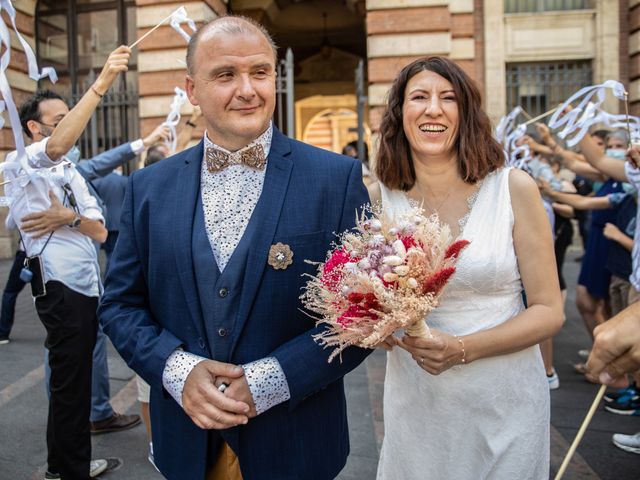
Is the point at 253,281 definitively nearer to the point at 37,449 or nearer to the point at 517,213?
the point at 517,213

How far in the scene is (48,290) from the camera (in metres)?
3.27

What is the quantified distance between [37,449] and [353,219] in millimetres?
3286

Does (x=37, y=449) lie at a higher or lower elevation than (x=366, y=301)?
lower

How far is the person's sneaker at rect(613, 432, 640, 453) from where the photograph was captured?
3863 mm

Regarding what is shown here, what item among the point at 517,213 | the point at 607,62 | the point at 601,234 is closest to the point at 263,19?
the point at 607,62

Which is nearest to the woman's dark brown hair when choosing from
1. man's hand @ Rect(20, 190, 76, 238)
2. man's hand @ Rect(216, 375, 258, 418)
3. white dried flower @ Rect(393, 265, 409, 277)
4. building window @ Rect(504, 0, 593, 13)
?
white dried flower @ Rect(393, 265, 409, 277)

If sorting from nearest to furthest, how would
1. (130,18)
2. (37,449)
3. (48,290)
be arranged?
(48,290) → (37,449) → (130,18)

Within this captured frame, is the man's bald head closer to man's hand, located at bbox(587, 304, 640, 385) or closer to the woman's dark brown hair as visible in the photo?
the woman's dark brown hair

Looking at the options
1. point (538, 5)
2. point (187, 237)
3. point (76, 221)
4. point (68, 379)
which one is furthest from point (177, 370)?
point (538, 5)

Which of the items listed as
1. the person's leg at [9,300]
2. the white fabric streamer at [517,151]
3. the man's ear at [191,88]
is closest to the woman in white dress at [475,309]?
the man's ear at [191,88]

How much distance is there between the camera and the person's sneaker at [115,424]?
4.22 m

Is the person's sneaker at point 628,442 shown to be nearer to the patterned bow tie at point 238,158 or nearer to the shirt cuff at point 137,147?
the patterned bow tie at point 238,158

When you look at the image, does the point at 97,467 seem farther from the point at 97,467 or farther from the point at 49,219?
the point at 49,219

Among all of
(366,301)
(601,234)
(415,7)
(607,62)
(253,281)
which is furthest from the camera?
(607,62)
